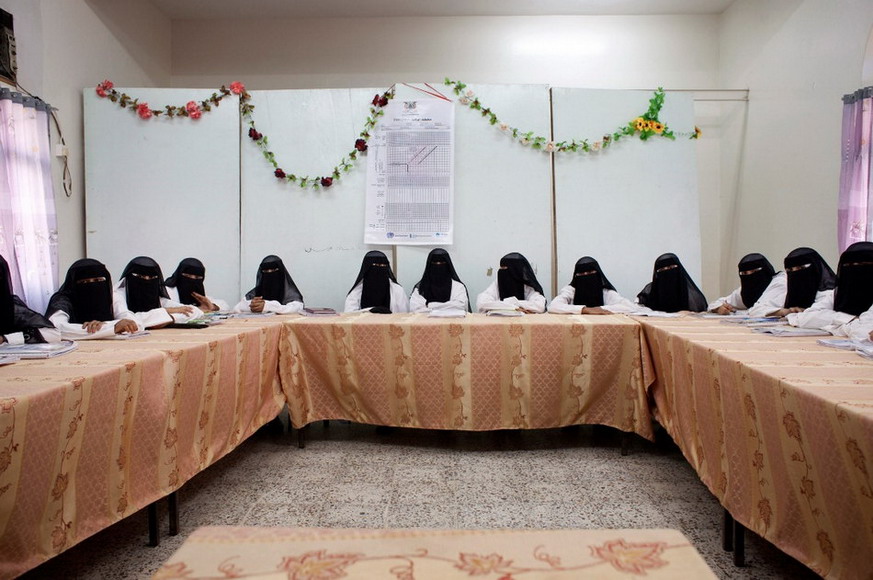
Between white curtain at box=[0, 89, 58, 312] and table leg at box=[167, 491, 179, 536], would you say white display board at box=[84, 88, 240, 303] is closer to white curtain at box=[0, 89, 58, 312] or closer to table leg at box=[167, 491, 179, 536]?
white curtain at box=[0, 89, 58, 312]

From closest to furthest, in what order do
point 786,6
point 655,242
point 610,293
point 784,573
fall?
point 784,573 < point 610,293 < point 786,6 < point 655,242

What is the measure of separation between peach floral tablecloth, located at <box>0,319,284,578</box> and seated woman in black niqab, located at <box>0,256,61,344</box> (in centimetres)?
26

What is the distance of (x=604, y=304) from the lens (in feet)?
12.3

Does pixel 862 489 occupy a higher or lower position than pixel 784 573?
higher

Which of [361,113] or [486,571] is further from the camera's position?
[361,113]

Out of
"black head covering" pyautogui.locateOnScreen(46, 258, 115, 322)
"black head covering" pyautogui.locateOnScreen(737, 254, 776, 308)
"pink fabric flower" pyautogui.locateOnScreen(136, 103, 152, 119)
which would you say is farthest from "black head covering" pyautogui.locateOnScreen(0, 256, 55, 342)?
"black head covering" pyautogui.locateOnScreen(737, 254, 776, 308)

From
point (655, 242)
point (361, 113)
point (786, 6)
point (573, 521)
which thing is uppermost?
point (786, 6)

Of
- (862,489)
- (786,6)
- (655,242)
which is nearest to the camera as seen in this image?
(862,489)

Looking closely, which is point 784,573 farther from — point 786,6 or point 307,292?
point 786,6

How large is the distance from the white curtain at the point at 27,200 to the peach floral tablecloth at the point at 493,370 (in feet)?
7.13

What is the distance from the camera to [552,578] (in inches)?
25.7

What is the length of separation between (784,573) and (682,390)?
2.30ft

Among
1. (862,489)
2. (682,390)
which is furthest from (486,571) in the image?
(682,390)

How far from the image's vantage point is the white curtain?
328 cm
